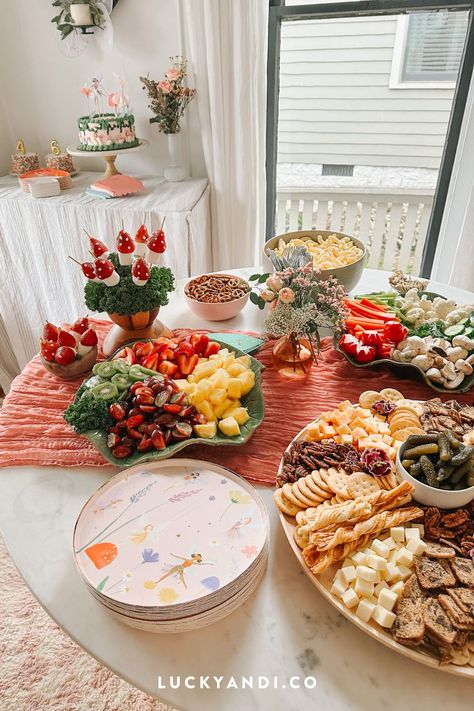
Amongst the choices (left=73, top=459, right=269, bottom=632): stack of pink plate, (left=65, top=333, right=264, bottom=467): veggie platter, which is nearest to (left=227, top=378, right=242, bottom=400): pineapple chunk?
(left=65, top=333, right=264, bottom=467): veggie platter

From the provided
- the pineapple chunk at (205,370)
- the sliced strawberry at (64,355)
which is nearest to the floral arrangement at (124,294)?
the sliced strawberry at (64,355)

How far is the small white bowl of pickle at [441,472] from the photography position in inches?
32.2

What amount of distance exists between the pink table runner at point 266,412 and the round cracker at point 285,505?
0.12m

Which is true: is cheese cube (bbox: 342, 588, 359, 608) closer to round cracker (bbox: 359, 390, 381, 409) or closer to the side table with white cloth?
round cracker (bbox: 359, 390, 381, 409)

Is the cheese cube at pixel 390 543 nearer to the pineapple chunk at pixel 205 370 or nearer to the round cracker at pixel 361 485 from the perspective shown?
the round cracker at pixel 361 485

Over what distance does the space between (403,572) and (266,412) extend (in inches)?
19.7

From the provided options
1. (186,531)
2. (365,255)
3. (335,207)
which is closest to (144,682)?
(186,531)

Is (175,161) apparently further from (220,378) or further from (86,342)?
(220,378)

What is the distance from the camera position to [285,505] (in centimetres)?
85

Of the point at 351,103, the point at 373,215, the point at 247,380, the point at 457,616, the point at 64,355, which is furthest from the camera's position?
the point at 373,215

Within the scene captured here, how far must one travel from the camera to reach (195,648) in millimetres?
719

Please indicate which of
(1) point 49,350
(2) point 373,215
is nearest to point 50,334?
(1) point 49,350

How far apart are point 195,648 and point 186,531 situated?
0.17m

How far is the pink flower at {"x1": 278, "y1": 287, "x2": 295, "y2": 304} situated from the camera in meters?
1.11
